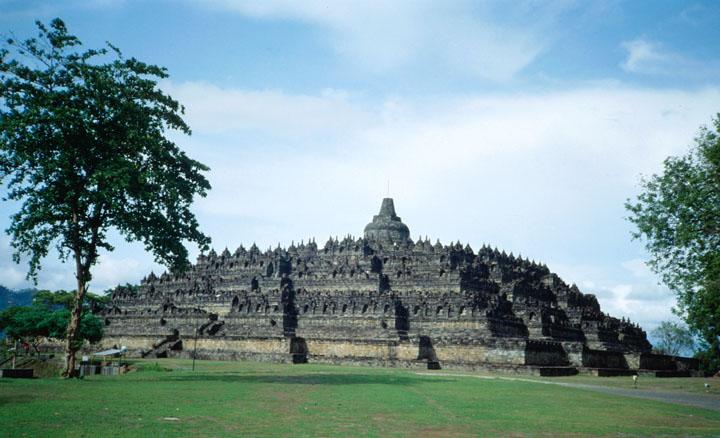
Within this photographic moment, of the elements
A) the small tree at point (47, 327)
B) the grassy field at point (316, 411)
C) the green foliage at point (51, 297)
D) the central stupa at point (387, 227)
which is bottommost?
the grassy field at point (316, 411)

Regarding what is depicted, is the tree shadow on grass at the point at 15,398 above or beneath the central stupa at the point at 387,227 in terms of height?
A: beneath

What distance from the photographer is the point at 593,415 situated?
20.9m

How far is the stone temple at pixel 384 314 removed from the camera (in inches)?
2132

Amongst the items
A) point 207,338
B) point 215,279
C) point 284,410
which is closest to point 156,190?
point 284,410

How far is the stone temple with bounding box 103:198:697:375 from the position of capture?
54.2m

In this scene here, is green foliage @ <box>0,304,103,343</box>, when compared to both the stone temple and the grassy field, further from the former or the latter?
the grassy field

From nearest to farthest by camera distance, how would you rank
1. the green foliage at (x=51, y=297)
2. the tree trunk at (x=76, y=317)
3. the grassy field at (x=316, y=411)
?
the grassy field at (x=316, y=411)
the tree trunk at (x=76, y=317)
the green foliage at (x=51, y=297)

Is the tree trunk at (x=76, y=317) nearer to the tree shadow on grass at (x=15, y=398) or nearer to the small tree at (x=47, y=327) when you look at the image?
the tree shadow on grass at (x=15, y=398)

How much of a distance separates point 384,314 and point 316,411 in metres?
43.5

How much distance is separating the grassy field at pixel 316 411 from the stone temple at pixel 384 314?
22075mm

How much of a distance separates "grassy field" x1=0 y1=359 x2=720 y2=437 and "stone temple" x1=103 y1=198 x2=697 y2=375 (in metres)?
22.1

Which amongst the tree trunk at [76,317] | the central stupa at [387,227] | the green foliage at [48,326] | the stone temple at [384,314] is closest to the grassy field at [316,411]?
the tree trunk at [76,317]

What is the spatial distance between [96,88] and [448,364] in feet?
108

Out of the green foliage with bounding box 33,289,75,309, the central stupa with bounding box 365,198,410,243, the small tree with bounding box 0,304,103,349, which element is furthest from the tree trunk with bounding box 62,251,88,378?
the green foliage with bounding box 33,289,75,309
